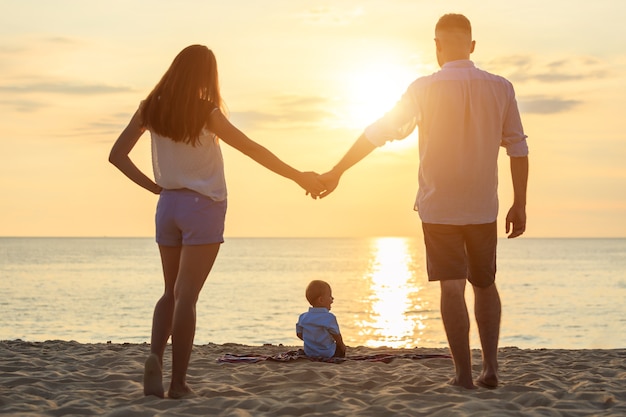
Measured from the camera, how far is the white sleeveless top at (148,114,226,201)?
5.15 metres

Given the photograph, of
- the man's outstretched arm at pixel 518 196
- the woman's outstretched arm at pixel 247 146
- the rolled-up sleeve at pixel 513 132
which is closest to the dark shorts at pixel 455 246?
the man's outstretched arm at pixel 518 196

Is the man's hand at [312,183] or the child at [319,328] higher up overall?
the man's hand at [312,183]

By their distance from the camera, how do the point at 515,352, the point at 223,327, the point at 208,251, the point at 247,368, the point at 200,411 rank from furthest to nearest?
the point at 223,327
the point at 515,352
the point at 247,368
the point at 208,251
the point at 200,411

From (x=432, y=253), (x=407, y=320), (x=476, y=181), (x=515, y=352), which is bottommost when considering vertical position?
(x=407, y=320)

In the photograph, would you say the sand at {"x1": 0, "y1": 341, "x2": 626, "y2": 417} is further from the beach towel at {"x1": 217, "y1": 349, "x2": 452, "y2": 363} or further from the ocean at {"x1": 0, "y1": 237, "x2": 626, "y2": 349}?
the ocean at {"x1": 0, "y1": 237, "x2": 626, "y2": 349}

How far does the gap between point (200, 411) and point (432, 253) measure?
185cm

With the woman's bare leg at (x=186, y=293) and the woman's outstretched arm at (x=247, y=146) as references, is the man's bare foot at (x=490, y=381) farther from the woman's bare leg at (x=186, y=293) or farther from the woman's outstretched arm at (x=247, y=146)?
the woman's bare leg at (x=186, y=293)

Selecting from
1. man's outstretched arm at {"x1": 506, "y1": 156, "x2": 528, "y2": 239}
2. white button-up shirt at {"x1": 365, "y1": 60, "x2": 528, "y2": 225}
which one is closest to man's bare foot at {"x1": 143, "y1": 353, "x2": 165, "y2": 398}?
white button-up shirt at {"x1": 365, "y1": 60, "x2": 528, "y2": 225}

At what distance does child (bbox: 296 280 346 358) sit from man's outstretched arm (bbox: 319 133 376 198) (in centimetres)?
186

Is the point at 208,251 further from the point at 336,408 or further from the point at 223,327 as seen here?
the point at 223,327

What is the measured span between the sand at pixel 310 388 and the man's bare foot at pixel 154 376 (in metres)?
0.07

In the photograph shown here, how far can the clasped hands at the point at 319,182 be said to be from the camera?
20.3ft

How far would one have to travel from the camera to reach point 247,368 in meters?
7.11

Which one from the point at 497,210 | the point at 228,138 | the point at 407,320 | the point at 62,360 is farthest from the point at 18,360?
the point at 407,320
